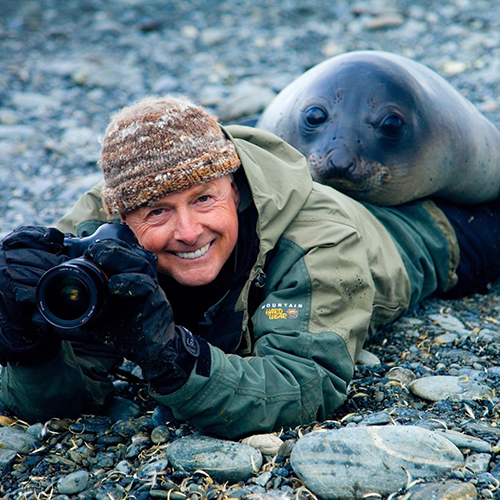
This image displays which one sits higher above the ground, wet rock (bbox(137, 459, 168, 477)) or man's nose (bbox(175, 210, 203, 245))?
man's nose (bbox(175, 210, 203, 245))

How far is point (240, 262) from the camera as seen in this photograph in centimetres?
325

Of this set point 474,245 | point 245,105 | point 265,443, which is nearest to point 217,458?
point 265,443

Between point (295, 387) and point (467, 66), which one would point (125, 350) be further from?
point (467, 66)

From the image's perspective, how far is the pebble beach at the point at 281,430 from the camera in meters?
2.45

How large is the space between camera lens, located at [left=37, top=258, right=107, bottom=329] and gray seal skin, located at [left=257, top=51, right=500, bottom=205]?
1.98 m

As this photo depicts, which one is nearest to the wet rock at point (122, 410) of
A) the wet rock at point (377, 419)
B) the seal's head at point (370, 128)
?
the wet rock at point (377, 419)

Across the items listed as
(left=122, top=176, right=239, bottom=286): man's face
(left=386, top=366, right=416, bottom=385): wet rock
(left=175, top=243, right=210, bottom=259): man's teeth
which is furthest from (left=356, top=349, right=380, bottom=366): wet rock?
(left=175, top=243, right=210, bottom=259): man's teeth

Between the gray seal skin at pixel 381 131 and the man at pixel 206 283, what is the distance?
0.62m

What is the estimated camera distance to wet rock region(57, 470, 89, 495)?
2574 millimetres

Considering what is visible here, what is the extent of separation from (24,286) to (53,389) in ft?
1.93

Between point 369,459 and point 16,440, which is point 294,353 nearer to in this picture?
point 369,459

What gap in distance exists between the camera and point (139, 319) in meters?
2.53

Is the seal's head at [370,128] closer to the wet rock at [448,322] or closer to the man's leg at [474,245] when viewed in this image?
the man's leg at [474,245]

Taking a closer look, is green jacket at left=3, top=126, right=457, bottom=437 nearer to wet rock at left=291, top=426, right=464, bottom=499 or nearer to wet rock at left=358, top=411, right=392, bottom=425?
wet rock at left=358, top=411, right=392, bottom=425
